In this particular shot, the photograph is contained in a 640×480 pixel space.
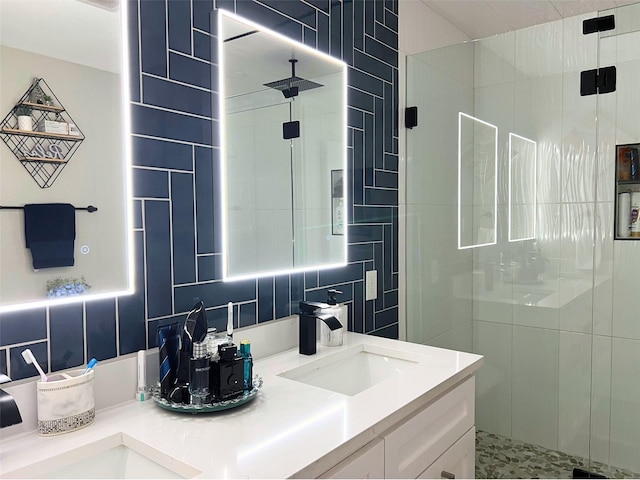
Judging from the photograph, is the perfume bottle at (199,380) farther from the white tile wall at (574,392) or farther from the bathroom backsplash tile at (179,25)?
the white tile wall at (574,392)

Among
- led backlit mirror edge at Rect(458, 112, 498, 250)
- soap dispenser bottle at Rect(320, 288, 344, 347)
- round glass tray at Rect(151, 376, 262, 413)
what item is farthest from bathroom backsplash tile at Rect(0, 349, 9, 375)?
led backlit mirror edge at Rect(458, 112, 498, 250)

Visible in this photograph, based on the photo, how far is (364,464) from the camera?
1001 mm

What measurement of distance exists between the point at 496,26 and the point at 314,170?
62.6 inches

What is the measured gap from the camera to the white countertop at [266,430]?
0.87 m

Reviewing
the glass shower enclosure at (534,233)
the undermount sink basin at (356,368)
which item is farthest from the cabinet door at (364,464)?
the glass shower enclosure at (534,233)

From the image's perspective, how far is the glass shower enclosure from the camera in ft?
6.56

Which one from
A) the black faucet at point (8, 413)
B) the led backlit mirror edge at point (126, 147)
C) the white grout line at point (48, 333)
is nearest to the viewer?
the black faucet at point (8, 413)

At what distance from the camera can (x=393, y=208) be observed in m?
2.18

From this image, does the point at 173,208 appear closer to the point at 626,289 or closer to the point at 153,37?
the point at 153,37

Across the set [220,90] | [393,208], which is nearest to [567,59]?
[393,208]

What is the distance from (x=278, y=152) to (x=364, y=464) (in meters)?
1.02

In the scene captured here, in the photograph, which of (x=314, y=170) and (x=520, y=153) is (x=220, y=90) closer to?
(x=314, y=170)

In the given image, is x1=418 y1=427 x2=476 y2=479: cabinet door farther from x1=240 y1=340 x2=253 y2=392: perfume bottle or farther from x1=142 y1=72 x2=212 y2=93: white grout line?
x1=142 y1=72 x2=212 y2=93: white grout line

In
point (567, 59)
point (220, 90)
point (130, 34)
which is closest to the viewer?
point (130, 34)
